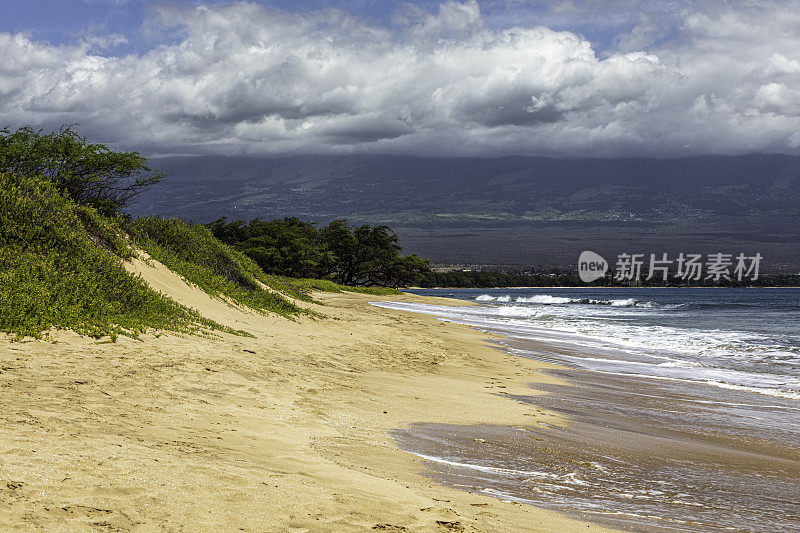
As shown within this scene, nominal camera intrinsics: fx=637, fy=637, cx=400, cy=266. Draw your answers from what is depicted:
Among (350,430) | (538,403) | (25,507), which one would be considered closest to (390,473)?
(350,430)

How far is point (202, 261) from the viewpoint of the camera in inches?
963

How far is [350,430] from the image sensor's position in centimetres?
704

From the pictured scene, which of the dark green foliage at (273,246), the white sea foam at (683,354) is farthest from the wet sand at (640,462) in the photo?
the dark green foliage at (273,246)

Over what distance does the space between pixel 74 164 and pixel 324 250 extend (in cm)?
5226

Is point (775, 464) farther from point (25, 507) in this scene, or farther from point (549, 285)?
point (549, 285)

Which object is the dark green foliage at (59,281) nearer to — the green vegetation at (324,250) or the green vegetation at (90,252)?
the green vegetation at (90,252)

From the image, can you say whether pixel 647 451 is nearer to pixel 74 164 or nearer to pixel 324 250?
pixel 74 164

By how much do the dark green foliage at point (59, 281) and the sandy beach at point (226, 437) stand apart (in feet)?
2.18

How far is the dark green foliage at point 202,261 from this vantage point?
828 inches

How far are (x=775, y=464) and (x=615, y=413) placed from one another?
112 inches

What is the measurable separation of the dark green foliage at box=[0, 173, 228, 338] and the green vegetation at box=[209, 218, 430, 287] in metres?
42.7

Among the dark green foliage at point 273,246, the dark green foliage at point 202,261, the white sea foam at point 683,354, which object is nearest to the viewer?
the white sea foam at point 683,354

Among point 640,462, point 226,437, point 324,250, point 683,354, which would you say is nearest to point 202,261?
point 683,354

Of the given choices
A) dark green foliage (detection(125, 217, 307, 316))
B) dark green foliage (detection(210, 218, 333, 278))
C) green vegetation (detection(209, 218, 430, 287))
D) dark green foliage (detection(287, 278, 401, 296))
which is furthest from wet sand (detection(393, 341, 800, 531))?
green vegetation (detection(209, 218, 430, 287))
